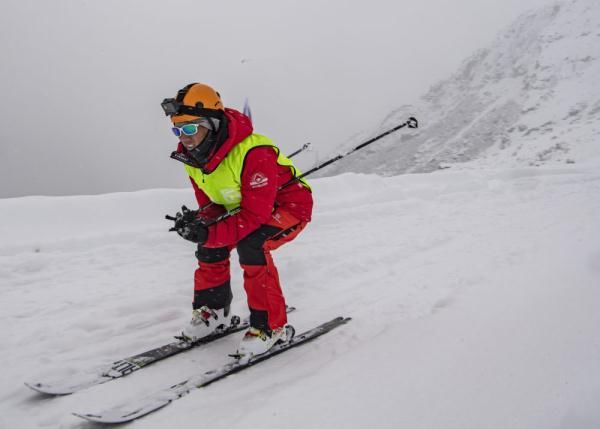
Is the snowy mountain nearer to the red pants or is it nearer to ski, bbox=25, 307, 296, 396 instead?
the red pants

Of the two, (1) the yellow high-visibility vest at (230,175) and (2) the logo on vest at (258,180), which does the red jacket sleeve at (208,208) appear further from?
(2) the logo on vest at (258,180)

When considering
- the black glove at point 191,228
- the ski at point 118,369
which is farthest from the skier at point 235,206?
the ski at point 118,369

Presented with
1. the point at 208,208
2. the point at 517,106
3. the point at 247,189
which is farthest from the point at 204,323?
the point at 517,106

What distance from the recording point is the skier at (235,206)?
2938 millimetres

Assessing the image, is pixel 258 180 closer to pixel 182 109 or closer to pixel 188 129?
pixel 188 129

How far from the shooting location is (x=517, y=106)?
51.4 meters

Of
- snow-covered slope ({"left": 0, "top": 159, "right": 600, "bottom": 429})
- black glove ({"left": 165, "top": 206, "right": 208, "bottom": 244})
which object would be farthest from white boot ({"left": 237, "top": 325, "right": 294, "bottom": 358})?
black glove ({"left": 165, "top": 206, "right": 208, "bottom": 244})

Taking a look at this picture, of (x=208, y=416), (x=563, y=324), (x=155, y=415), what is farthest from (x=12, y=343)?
(x=563, y=324)

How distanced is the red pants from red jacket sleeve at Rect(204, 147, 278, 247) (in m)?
0.15

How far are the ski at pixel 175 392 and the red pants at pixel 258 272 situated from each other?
24 cm

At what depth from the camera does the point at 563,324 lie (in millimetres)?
3432

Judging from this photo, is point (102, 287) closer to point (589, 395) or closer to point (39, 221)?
point (39, 221)

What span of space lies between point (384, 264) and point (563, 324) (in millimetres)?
2527

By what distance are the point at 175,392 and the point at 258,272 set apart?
103 cm
